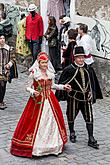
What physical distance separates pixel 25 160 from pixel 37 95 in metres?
0.99

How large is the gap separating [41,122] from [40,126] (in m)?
0.06

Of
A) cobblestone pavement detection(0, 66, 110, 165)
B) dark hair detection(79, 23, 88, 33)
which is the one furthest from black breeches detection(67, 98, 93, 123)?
dark hair detection(79, 23, 88, 33)

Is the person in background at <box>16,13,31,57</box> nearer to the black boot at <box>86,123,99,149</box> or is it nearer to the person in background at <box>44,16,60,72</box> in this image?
the person in background at <box>44,16,60,72</box>

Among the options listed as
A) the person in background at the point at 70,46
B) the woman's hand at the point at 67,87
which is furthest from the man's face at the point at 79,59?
the person in background at the point at 70,46

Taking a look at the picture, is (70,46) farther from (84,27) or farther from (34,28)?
(34,28)

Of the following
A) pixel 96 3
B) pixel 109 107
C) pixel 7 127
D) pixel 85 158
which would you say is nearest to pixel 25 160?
pixel 85 158

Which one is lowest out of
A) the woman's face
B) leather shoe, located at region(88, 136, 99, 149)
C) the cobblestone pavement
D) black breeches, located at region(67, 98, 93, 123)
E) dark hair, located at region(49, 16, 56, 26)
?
the cobblestone pavement

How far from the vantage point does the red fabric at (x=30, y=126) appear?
7.63m

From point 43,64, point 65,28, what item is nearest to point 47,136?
point 43,64

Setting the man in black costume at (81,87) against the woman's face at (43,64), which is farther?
the man in black costume at (81,87)

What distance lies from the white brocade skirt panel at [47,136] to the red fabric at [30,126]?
60mm

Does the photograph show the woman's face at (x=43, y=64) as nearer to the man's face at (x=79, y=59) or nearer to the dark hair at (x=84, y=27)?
the man's face at (x=79, y=59)

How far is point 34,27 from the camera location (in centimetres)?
1346

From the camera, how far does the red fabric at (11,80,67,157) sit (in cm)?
763
